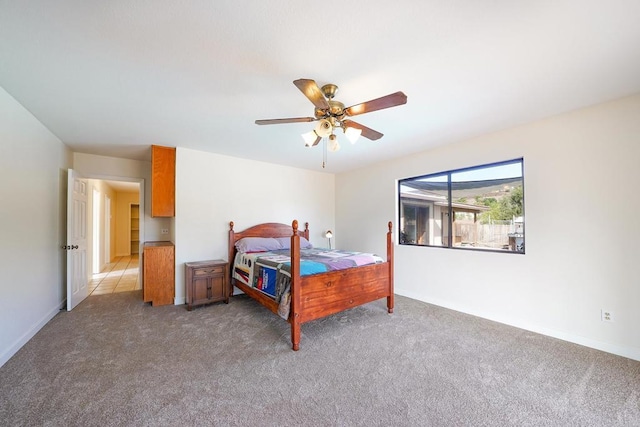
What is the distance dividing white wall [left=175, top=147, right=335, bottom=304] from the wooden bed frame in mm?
929

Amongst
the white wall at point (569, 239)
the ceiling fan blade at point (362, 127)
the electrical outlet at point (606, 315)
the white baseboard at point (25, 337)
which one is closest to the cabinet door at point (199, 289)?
the white baseboard at point (25, 337)

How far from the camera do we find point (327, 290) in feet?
9.26

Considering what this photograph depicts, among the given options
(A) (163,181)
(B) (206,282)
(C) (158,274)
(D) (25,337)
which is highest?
(A) (163,181)

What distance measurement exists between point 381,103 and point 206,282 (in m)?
3.33

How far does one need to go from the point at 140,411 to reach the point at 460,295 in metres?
3.63

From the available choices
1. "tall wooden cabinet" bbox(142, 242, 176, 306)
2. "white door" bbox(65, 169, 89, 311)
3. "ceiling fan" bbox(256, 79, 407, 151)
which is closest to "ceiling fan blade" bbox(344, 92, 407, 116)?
"ceiling fan" bbox(256, 79, 407, 151)

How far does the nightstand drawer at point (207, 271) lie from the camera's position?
3639mm

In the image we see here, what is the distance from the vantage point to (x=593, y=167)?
254 centimetres

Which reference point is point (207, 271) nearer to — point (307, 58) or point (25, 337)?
point (25, 337)

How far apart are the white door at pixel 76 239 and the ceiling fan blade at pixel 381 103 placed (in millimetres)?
3920

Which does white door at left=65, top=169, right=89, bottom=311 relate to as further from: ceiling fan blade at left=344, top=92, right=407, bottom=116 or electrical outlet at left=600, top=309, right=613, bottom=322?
electrical outlet at left=600, top=309, right=613, bottom=322

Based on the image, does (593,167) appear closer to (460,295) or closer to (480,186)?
(480,186)

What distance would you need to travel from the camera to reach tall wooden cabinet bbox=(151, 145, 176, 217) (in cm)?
375

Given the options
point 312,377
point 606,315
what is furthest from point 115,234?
point 606,315
